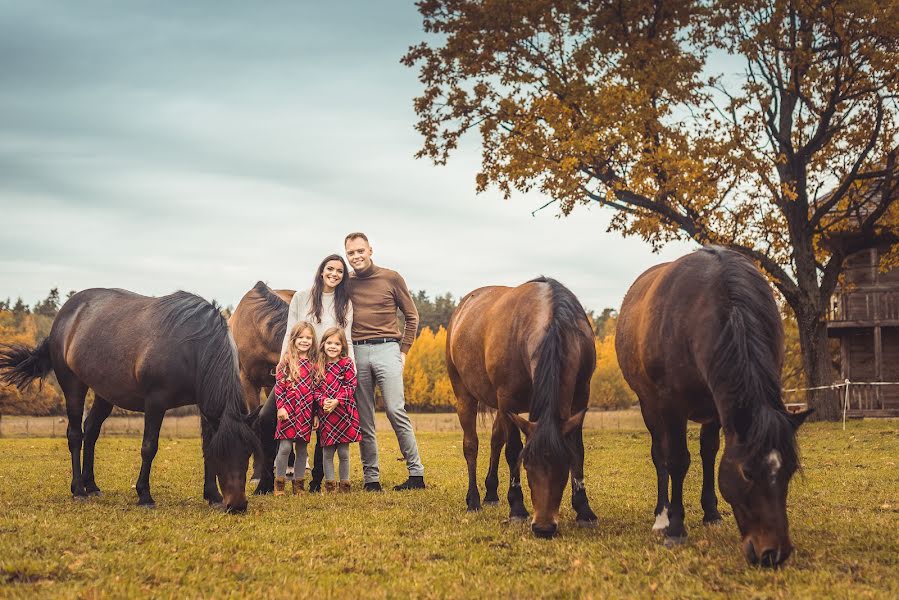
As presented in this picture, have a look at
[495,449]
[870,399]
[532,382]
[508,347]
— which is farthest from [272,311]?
[870,399]

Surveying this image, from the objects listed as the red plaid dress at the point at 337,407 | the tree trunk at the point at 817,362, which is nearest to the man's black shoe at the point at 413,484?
the red plaid dress at the point at 337,407

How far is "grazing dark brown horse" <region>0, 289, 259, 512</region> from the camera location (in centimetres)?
654

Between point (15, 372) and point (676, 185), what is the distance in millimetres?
12885

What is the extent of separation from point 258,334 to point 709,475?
17.6ft

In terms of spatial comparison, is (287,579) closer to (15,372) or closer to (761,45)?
(15,372)

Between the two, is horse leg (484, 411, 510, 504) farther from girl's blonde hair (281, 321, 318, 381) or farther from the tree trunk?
the tree trunk

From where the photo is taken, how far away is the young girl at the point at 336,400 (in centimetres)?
797

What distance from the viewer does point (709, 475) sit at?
6180mm

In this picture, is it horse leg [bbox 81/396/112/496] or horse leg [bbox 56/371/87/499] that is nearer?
horse leg [bbox 56/371/87/499]

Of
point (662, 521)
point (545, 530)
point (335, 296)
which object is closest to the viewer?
point (545, 530)

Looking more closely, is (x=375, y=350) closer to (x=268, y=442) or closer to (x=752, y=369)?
(x=268, y=442)

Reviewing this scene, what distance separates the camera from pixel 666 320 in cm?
536

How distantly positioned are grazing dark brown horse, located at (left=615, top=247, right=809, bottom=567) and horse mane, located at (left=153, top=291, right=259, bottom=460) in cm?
320

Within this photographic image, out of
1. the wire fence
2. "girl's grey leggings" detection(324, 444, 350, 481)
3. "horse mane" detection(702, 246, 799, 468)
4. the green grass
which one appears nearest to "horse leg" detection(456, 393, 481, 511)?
the green grass
